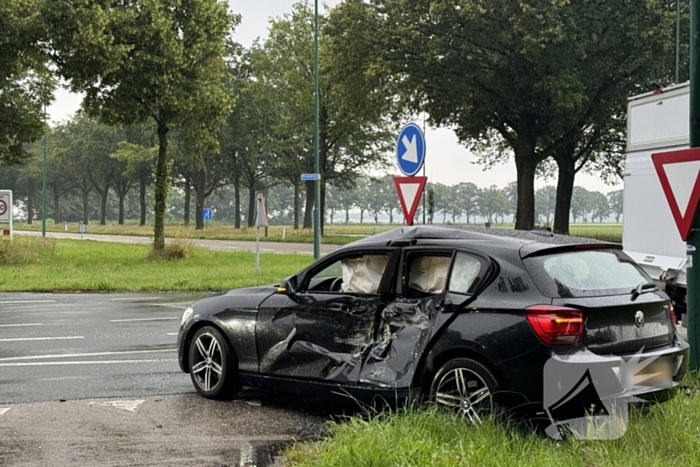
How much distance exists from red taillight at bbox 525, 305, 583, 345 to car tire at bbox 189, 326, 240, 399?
9.69ft

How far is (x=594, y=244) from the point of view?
227 inches

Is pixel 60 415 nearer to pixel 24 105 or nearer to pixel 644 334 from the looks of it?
pixel 644 334

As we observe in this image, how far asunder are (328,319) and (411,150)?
16.3ft

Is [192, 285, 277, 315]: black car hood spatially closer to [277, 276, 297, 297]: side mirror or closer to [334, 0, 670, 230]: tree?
[277, 276, 297, 297]: side mirror

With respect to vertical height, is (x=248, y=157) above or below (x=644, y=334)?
above

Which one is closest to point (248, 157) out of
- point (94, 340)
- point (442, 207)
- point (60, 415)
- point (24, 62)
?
point (24, 62)

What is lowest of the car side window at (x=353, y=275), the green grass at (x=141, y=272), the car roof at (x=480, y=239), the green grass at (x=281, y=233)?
the green grass at (x=141, y=272)

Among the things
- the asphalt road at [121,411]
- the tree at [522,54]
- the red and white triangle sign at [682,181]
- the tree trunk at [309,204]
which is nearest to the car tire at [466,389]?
the asphalt road at [121,411]

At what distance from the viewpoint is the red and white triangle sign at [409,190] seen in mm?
10094

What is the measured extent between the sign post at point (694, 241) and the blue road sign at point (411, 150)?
421cm

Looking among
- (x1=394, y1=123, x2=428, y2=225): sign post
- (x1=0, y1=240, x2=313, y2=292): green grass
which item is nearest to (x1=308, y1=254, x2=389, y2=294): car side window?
(x1=394, y1=123, x2=428, y2=225): sign post

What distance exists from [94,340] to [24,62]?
1642 cm

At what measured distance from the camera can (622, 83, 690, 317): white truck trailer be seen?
9531mm

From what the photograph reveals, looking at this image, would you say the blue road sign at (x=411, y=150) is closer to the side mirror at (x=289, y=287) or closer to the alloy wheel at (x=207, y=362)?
the side mirror at (x=289, y=287)
